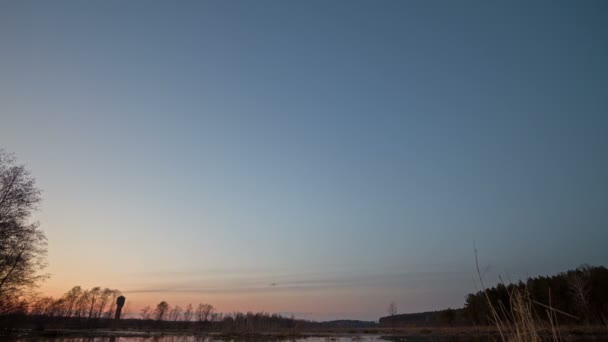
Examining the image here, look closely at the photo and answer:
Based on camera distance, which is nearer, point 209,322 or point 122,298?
point 209,322

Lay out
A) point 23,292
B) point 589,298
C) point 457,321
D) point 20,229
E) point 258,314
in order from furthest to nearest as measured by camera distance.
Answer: point 457,321
point 258,314
point 589,298
point 23,292
point 20,229

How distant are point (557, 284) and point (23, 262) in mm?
70245

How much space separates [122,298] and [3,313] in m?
95.5

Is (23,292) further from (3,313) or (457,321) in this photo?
(457,321)

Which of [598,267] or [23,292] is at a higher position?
[598,267]

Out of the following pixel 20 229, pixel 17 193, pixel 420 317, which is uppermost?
pixel 17 193

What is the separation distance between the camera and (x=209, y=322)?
101 meters

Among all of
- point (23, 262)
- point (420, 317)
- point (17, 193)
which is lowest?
point (420, 317)

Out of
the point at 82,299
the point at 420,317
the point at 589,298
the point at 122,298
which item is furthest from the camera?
the point at 420,317

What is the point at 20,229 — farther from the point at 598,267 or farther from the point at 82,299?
the point at 82,299

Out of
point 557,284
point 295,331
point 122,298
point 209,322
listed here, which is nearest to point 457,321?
point 557,284

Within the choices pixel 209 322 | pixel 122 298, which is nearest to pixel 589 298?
pixel 209 322

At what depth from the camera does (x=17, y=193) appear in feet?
73.4

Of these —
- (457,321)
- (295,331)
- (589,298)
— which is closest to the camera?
(589,298)
